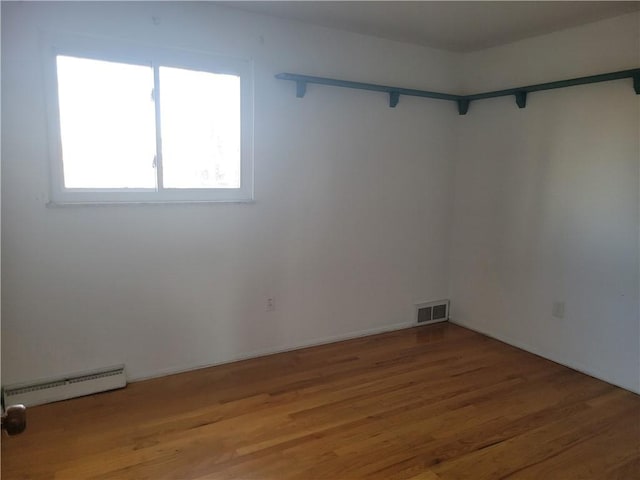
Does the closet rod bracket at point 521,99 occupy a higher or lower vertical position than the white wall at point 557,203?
higher

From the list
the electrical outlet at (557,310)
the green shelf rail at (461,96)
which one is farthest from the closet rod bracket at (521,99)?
the electrical outlet at (557,310)

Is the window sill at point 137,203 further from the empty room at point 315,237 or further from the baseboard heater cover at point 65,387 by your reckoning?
the baseboard heater cover at point 65,387

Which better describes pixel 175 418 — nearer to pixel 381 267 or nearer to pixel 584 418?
pixel 381 267

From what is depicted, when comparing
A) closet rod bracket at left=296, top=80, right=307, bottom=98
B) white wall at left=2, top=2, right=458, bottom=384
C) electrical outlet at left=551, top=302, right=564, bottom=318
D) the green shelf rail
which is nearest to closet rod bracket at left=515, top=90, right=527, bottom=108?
the green shelf rail

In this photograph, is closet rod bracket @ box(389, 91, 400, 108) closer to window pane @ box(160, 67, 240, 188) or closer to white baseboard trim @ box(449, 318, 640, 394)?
window pane @ box(160, 67, 240, 188)

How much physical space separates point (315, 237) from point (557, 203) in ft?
5.70

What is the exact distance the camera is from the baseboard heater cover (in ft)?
8.43

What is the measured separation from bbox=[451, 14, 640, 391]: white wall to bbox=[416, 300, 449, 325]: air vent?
192 mm

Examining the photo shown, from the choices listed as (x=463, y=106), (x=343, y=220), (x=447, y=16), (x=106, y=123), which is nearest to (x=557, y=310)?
(x=343, y=220)

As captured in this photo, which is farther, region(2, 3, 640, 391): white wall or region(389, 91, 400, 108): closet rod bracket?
region(389, 91, 400, 108): closet rod bracket

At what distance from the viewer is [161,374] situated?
299cm

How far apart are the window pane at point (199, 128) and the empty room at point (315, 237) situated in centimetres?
2

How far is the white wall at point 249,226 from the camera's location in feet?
8.27

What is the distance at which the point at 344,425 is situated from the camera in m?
2.47
